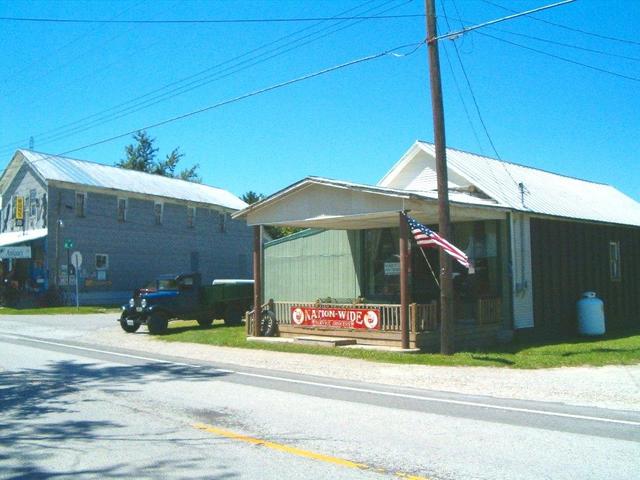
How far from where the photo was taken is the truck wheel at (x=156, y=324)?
2116 cm

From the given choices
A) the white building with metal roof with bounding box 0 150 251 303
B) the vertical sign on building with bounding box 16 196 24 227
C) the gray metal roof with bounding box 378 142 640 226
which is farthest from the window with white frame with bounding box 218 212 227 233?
the gray metal roof with bounding box 378 142 640 226

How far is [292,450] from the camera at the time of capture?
6.63 metres

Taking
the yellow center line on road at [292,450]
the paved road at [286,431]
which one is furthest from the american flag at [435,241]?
the yellow center line on road at [292,450]

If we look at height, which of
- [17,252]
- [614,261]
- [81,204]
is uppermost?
[81,204]

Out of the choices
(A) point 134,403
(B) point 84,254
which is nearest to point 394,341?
(A) point 134,403

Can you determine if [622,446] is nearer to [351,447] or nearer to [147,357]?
[351,447]

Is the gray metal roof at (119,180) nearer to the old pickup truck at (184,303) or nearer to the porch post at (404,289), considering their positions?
the old pickup truck at (184,303)

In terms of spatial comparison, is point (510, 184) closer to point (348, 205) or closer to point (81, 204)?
point (348, 205)

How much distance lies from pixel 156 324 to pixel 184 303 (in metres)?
1.36

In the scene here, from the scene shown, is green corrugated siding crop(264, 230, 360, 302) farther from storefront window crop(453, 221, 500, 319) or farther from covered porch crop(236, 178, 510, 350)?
storefront window crop(453, 221, 500, 319)

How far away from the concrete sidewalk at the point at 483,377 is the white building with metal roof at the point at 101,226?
2132cm

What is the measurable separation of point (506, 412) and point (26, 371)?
30.1 ft

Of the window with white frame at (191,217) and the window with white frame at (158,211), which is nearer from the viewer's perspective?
the window with white frame at (158,211)

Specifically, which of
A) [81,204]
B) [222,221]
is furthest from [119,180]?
[222,221]
